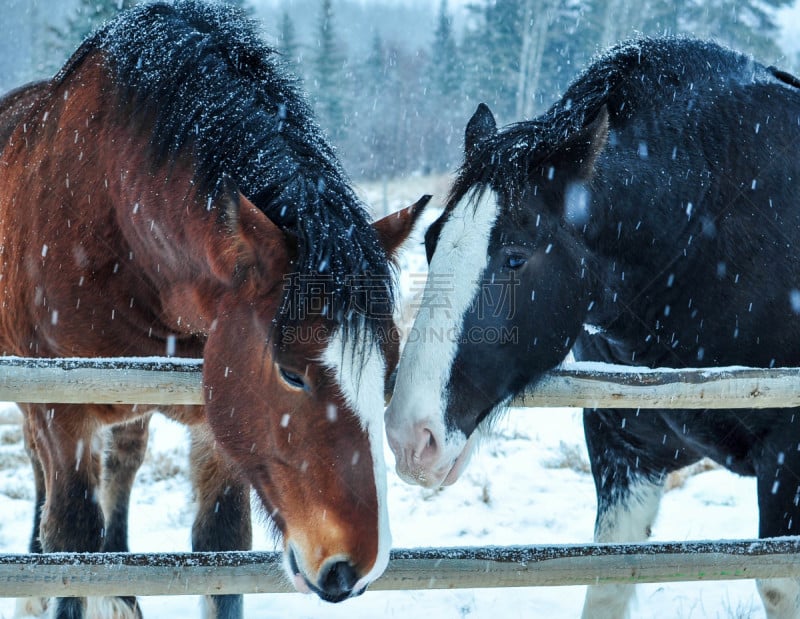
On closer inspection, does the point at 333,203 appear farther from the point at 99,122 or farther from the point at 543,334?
the point at 99,122

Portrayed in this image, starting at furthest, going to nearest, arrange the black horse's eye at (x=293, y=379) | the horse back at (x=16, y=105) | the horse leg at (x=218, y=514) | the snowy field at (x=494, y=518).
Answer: the horse back at (x=16, y=105), the snowy field at (x=494, y=518), the horse leg at (x=218, y=514), the black horse's eye at (x=293, y=379)

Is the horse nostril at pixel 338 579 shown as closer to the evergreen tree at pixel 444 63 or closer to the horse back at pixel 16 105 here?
the horse back at pixel 16 105

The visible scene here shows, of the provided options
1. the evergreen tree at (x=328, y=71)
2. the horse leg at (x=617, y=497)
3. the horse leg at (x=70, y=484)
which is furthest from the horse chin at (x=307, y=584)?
the evergreen tree at (x=328, y=71)

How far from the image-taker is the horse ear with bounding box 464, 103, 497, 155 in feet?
9.73

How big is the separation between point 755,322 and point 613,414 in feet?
2.61

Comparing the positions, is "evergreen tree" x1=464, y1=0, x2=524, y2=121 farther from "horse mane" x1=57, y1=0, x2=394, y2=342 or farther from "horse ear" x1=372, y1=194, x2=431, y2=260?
"horse ear" x1=372, y1=194, x2=431, y2=260

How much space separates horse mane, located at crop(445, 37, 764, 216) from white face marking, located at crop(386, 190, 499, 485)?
0.12 metres

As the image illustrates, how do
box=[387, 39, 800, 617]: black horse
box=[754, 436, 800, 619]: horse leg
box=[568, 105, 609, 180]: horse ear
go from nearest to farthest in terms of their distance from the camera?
box=[387, 39, 800, 617]: black horse, box=[568, 105, 609, 180]: horse ear, box=[754, 436, 800, 619]: horse leg

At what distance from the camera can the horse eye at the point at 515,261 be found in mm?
2607

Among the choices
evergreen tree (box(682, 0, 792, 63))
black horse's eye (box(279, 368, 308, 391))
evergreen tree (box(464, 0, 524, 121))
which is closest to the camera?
black horse's eye (box(279, 368, 308, 391))

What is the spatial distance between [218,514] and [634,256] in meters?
2.21

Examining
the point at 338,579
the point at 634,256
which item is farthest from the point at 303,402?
the point at 634,256

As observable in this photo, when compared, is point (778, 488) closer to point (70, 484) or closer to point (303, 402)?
point (303, 402)

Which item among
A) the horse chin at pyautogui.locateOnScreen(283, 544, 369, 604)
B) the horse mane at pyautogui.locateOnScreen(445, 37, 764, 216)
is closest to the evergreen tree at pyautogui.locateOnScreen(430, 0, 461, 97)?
the horse mane at pyautogui.locateOnScreen(445, 37, 764, 216)
